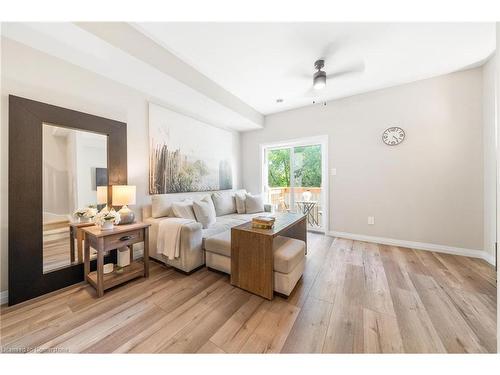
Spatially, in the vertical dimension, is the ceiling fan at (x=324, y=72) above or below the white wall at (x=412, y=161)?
above

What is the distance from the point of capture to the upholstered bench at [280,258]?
5.24 ft

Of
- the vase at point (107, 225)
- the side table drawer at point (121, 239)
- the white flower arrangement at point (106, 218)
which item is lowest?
the side table drawer at point (121, 239)

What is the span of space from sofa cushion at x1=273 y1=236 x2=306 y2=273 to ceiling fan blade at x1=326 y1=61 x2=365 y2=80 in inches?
91.0

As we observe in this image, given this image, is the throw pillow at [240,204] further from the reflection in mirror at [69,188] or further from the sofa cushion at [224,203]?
the reflection in mirror at [69,188]

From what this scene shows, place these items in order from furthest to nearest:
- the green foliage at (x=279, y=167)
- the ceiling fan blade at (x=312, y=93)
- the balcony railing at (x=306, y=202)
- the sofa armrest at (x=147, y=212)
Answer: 1. the green foliage at (x=279, y=167)
2. the balcony railing at (x=306, y=202)
3. the ceiling fan blade at (x=312, y=93)
4. the sofa armrest at (x=147, y=212)

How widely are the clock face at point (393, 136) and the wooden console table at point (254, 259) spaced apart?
2.43 m

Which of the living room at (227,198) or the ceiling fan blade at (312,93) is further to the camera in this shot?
the ceiling fan blade at (312,93)

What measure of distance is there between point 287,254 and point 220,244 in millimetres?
770

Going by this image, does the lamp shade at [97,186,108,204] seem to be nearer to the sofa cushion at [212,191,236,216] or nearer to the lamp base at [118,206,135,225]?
the lamp base at [118,206,135,225]

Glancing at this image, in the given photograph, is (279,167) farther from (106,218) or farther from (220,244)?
(106,218)

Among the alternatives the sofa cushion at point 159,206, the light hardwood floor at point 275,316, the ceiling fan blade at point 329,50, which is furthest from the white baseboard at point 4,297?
the ceiling fan blade at point 329,50

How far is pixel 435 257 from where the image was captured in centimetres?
242
